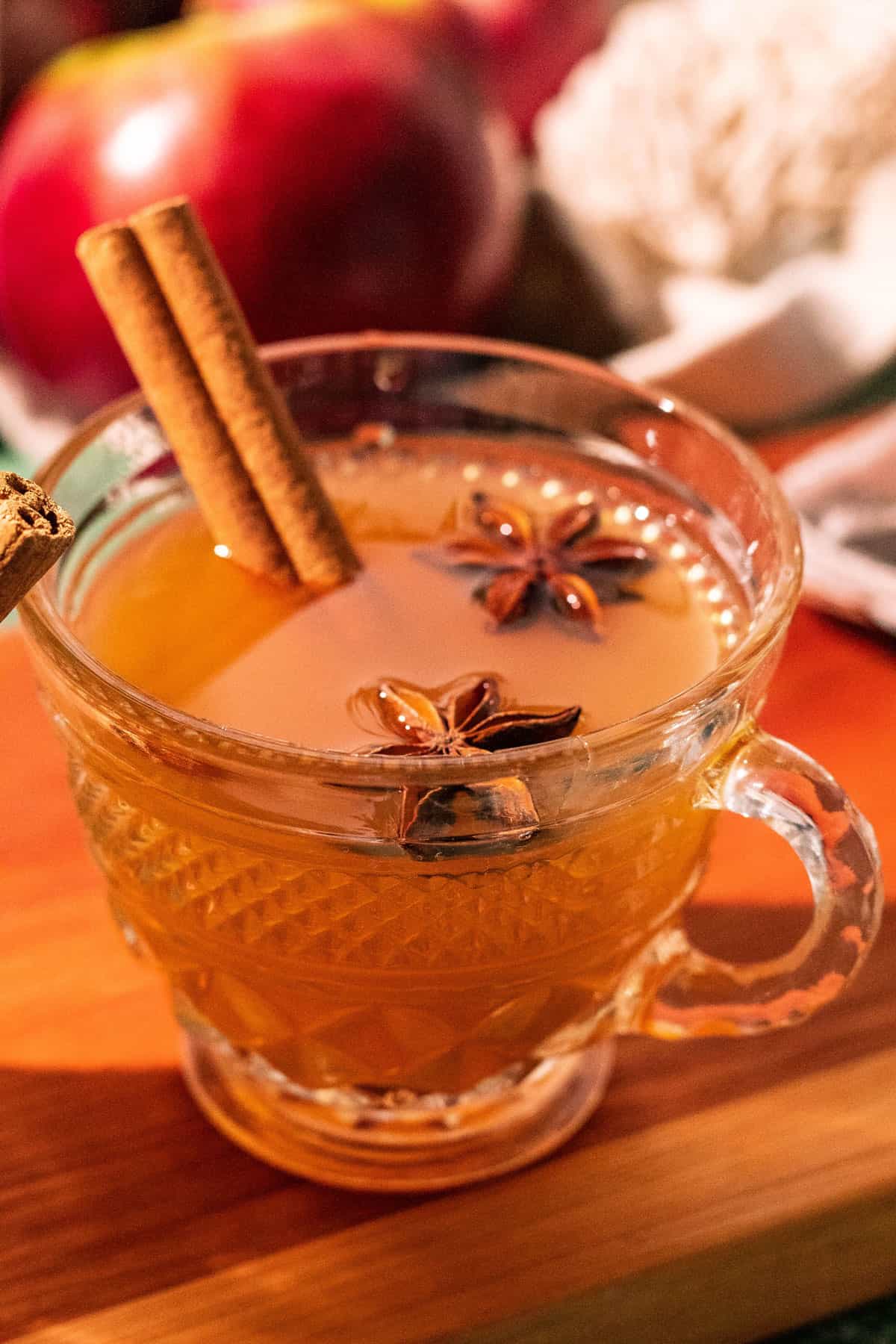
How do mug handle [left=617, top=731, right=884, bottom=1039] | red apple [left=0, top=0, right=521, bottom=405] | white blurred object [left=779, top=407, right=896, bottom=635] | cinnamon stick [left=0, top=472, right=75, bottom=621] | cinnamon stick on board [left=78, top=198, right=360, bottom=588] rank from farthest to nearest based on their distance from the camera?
red apple [left=0, top=0, right=521, bottom=405] < white blurred object [left=779, top=407, right=896, bottom=635] < cinnamon stick on board [left=78, top=198, right=360, bottom=588] < mug handle [left=617, top=731, right=884, bottom=1039] < cinnamon stick [left=0, top=472, right=75, bottom=621]

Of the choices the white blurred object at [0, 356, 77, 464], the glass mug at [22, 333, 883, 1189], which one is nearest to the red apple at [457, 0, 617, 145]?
the white blurred object at [0, 356, 77, 464]

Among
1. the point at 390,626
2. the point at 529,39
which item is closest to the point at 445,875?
the point at 390,626

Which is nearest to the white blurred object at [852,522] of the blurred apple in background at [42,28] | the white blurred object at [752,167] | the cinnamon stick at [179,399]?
the white blurred object at [752,167]

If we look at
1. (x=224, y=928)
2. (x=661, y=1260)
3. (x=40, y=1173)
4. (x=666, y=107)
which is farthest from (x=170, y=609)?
(x=666, y=107)

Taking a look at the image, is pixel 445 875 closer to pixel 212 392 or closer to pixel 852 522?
pixel 212 392

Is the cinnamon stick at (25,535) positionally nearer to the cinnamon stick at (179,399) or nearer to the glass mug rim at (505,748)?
the glass mug rim at (505,748)

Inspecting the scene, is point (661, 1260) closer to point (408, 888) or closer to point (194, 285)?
point (408, 888)

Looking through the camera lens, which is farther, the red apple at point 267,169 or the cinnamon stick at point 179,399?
the red apple at point 267,169

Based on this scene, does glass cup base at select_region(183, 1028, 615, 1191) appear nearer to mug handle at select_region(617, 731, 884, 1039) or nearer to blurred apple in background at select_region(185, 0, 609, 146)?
mug handle at select_region(617, 731, 884, 1039)
